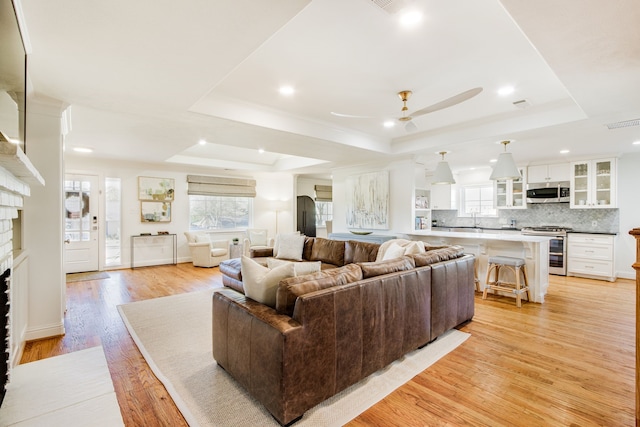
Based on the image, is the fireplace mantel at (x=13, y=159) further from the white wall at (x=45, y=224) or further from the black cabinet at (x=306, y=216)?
the black cabinet at (x=306, y=216)

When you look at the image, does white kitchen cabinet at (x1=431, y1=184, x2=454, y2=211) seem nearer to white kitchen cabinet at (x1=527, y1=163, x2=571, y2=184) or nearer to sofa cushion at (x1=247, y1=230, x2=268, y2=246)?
white kitchen cabinet at (x1=527, y1=163, x2=571, y2=184)

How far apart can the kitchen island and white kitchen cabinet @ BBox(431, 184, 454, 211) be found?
3256mm

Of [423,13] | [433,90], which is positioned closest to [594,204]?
[433,90]

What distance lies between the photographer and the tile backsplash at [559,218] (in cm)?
593

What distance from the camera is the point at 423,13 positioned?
1.95 m

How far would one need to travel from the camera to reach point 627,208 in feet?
18.6

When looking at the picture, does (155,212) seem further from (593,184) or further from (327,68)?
(593,184)

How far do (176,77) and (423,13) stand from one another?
199 cm

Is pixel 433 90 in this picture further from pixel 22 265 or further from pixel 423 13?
pixel 22 265

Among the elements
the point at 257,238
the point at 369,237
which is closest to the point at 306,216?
the point at 257,238

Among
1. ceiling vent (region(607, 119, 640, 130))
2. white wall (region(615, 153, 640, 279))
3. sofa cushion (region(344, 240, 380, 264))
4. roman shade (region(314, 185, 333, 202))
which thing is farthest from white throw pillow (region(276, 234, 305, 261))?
white wall (region(615, 153, 640, 279))

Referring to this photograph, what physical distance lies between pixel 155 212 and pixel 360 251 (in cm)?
516

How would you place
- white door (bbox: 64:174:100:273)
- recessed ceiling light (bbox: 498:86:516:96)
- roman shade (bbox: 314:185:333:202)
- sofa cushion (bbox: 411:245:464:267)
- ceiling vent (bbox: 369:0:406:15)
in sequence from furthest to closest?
roman shade (bbox: 314:185:333:202)
white door (bbox: 64:174:100:273)
recessed ceiling light (bbox: 498:86:516:96)
sofa cushion (bbox: 411:245:464:267)
ceiling vent (bbox: 369:0:406:15)

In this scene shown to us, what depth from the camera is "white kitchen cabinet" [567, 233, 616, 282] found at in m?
5.48
